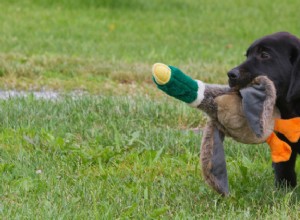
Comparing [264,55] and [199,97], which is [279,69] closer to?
[264,55]

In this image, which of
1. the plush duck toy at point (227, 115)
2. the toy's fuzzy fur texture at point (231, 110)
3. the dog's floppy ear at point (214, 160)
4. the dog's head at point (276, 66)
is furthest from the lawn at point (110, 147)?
the dog's head at point (276, 66)

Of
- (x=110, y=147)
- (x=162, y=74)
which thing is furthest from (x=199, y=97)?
(x=110, y=147)

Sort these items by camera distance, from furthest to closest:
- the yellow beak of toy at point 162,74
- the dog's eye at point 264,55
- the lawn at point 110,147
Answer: the dog's eye at point 264,55 → the lawn at point 110,147 → the yellow beak of toy at point 162,74

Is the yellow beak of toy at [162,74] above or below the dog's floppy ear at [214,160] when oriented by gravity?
above

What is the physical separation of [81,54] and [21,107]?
4687mm

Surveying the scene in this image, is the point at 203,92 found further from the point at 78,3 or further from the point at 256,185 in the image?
the point at 78,3

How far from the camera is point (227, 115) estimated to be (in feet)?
12.3

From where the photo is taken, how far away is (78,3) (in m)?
15.4

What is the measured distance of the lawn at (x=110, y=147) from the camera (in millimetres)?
3828

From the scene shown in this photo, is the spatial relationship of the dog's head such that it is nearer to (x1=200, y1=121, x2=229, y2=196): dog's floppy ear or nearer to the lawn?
(x1=200, y1=121, x2=229, y2=196): dog's floppy ear

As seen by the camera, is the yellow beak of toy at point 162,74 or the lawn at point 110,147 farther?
the lawn at point 110,147

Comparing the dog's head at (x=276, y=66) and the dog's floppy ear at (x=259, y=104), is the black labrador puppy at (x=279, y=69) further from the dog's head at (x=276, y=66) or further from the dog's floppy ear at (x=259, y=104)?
the dog's floppy ear at (x=259, y=104)

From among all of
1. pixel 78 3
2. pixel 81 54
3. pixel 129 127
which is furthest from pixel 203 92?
pixel 78 3

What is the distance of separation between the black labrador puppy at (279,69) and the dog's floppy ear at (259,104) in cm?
16
